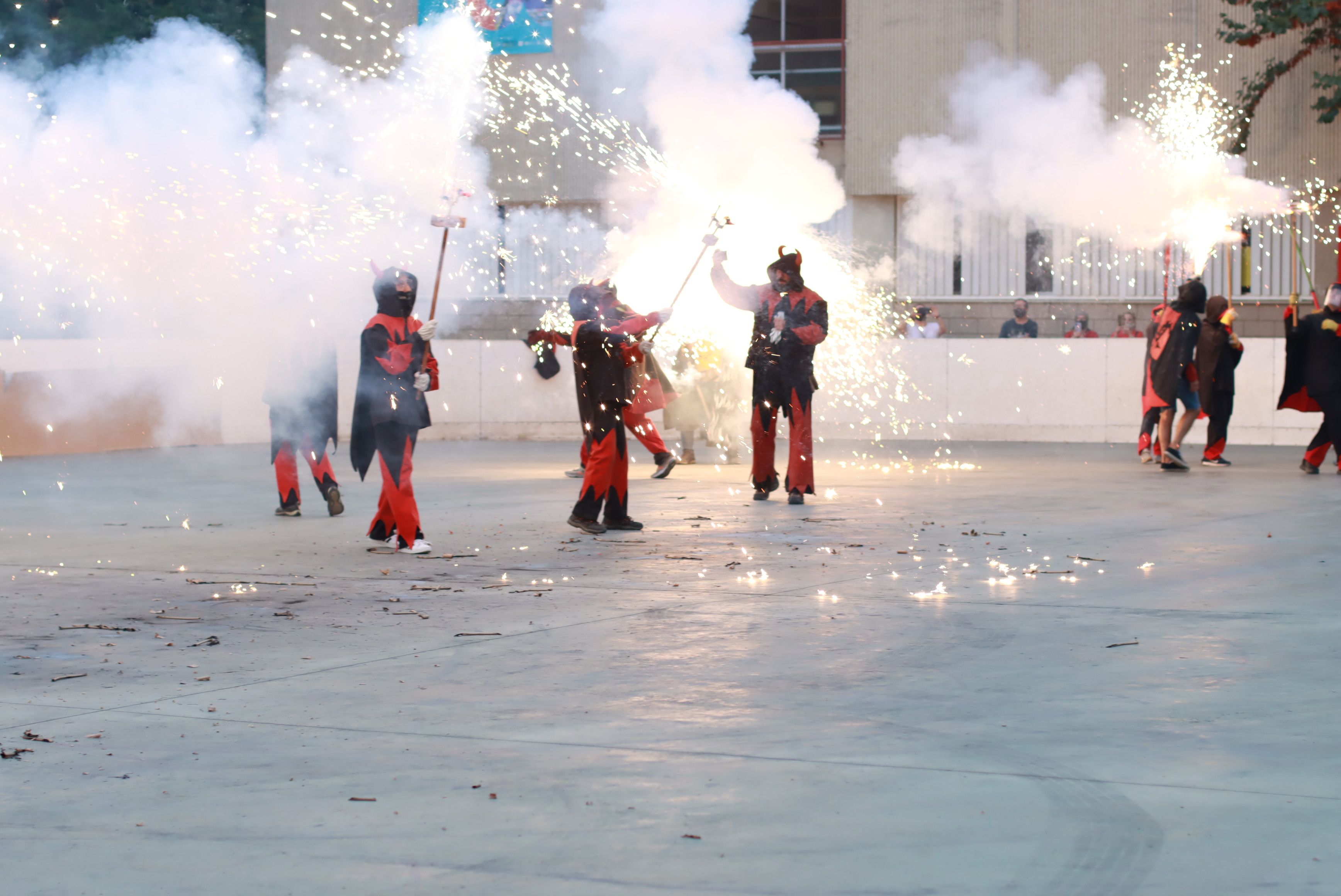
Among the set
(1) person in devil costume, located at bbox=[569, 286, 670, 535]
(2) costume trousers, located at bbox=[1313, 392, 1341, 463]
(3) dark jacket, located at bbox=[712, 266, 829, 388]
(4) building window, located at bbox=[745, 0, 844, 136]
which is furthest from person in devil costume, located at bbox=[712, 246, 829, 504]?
(4) building window, located at bbox=[745, 0, 844, 136]

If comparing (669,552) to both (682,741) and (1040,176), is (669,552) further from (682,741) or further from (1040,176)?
(1040,176)

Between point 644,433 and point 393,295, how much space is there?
5039 millimetres

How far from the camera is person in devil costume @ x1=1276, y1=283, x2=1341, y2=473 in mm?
15195

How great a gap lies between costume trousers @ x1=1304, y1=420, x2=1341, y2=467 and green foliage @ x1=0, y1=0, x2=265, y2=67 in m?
16.0

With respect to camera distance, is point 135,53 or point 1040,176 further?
point 1040,176

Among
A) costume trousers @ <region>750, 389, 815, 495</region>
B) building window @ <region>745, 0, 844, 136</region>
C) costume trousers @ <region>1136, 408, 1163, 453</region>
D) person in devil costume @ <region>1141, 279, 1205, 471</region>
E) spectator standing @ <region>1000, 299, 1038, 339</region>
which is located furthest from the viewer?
building window @ <region>745, 0, 844, 136</region>

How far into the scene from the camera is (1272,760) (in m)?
4.52

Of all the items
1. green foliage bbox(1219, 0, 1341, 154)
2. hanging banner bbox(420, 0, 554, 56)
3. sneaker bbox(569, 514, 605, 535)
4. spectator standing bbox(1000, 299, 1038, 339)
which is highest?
hanging banner bbox(420, 0, 554, 56)

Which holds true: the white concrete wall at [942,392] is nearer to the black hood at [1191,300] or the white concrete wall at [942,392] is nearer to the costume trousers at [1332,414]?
the black hood at [1191,300]

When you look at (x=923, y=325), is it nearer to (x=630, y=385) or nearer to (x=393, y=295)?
(x=630, y=385)

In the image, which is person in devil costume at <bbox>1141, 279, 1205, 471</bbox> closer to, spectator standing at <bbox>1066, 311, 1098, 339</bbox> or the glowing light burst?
the glowing light burst

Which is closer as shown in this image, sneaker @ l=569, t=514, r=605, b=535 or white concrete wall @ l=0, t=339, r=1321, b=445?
sneaker @ l=569, t=514, r=605, b=535

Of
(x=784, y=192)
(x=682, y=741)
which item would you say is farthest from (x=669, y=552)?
(x=784, y=192)

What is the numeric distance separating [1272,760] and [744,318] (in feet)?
47.8
